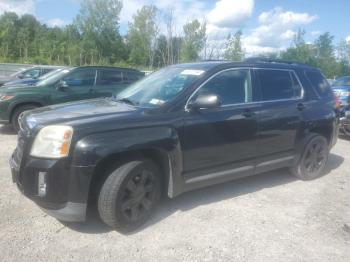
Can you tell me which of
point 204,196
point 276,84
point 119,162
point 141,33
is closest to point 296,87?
point 276,84

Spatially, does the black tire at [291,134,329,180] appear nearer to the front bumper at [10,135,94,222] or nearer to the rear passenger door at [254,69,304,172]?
the rear passenger door at [254,69,304,172]

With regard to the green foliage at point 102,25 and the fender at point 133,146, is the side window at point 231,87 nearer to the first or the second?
the fender at point 133,146

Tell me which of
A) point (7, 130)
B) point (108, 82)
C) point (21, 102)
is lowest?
point (7, 130)

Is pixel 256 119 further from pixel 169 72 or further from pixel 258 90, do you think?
pixel 169 72

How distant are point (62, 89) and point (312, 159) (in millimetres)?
5737

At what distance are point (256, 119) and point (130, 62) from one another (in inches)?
2087

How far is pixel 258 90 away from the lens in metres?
4.45

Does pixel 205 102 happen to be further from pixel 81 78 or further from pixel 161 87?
pixel 81 78

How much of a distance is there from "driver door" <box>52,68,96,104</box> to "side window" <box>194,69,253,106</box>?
4912 mm

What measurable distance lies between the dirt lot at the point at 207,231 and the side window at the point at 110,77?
446 centimetres

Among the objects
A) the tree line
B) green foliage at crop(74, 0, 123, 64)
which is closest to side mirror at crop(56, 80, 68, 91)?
the tree line

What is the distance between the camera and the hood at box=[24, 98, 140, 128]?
322 centimetres

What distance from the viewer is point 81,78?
27.3 ft

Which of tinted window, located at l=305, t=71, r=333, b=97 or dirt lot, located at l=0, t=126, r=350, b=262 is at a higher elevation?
tinted window, located at l=305, t=71, r=333, b=97
